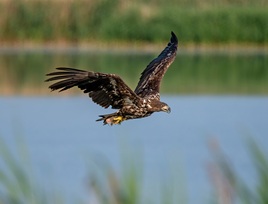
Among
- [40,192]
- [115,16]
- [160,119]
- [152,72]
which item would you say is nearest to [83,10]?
[115,16]

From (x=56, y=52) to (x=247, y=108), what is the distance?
32.7 feet

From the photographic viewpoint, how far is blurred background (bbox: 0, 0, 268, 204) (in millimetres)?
16000

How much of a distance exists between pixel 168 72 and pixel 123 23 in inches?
91.7

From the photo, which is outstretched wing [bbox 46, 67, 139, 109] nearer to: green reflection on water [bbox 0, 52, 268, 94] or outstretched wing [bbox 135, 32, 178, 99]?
outstretched wing [bbox 135, 32, 178, 99]

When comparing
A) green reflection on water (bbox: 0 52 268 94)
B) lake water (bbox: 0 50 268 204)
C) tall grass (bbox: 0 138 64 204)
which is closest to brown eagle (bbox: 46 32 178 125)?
tall grass (bbox: 0 138 64 204)

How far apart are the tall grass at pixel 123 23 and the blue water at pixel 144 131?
6.16 metres

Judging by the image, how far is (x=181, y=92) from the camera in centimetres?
2417

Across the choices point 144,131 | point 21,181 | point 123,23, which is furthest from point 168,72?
point 21,181

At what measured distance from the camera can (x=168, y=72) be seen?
94.8 feet

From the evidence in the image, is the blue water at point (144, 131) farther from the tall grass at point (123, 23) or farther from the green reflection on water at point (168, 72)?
the tall grass at point (123, 23)

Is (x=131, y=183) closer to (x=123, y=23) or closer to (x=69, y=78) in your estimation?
(x=69, y=78)

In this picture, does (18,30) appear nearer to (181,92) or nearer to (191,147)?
(181,92)

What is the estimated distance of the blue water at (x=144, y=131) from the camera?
1468 cm

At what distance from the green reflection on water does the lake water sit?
2cm
